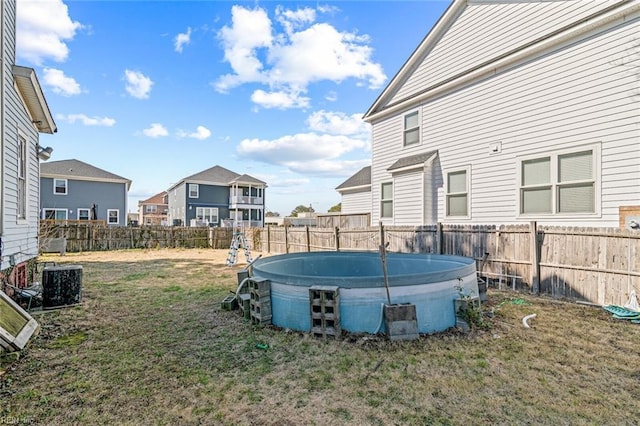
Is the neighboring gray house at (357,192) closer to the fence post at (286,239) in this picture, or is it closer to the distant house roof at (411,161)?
the fence post at (286,239)

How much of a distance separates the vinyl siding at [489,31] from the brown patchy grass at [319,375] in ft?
21.0

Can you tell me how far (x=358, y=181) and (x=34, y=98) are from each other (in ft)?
44.3

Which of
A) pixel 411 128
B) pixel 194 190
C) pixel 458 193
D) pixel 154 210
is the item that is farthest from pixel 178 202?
pixel 458 193

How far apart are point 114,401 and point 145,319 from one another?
2.75m

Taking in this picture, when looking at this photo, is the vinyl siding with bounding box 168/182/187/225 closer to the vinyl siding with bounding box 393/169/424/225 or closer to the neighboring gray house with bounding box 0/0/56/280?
the neighboring gray house with bounding box 0/0/56/280

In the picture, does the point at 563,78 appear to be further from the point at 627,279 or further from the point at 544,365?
the point at 544,365

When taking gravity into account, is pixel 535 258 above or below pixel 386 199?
below

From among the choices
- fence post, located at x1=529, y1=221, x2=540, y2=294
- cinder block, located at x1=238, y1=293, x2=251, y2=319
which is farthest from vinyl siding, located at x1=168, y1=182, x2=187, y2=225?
fence post, located at x1=529, y1=221, x2=540, y2=294

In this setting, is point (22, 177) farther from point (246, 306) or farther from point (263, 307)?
point (263, 307)

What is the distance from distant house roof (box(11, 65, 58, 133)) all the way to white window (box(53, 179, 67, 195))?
63.4 ft

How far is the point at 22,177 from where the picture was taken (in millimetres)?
6812

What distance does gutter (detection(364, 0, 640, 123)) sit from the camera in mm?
6168

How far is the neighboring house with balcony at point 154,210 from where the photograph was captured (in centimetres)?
4894

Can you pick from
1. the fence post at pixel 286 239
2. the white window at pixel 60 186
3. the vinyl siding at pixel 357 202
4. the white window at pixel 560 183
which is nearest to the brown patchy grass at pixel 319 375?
the white window at pixel 560 183
